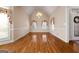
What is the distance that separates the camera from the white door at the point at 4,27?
7.27 ft

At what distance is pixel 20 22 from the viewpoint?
89.7 inches

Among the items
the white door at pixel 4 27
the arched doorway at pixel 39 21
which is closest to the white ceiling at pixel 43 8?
the arched doorway at pixel 39 21

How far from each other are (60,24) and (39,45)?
538 millimetres

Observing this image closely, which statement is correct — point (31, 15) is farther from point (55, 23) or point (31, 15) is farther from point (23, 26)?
point (55, 23)

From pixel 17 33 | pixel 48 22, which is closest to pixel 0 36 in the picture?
pixel 17 33

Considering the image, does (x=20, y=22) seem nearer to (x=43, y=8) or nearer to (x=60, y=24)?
(x=43, y=8)

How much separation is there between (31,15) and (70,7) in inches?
28.0

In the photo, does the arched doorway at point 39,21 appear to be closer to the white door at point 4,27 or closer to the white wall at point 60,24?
the white wall at point 60,24

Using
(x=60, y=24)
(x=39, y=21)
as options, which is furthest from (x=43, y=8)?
(x=60, y=24)

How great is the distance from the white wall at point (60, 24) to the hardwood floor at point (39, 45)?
3.2 inches

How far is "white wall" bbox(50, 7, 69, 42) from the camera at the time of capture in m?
2.26

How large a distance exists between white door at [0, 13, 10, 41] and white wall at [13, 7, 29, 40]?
0.46 feet

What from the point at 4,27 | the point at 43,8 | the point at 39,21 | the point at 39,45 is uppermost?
the point at 43,8

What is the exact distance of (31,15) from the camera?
2.29 meters
